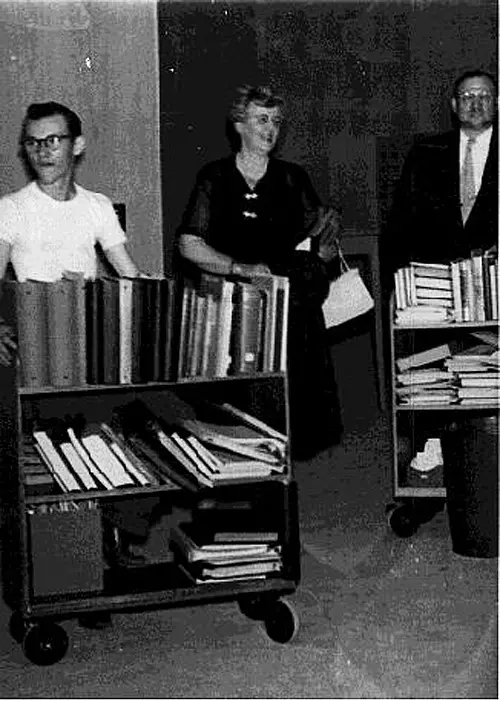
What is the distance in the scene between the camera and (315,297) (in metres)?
5.29

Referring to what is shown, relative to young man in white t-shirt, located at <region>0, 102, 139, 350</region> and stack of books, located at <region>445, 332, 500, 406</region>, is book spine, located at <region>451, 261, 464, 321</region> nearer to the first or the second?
stack of books, located at <region>445, 332, 500, 406</region>

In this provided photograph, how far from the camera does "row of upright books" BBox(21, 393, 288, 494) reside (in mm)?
3855

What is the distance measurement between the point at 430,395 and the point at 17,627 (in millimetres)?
2123

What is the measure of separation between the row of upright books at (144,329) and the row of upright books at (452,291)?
1347mm

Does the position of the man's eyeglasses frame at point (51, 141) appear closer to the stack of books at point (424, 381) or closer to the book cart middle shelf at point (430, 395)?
the book cart middle shelf at point (430, 395)

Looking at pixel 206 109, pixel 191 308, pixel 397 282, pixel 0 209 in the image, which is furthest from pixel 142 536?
pixel 206 109

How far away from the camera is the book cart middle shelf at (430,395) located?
5.29 m

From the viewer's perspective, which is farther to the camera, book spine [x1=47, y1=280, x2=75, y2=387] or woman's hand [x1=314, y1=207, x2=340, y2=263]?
woman's hand [x1=314, y1=207, x2=340, y2=263]

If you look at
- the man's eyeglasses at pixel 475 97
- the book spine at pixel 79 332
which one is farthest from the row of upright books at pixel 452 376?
the book spine at pixel 79 332

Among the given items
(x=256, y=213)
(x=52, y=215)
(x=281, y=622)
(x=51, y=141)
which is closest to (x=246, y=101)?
(x=256, y=213)

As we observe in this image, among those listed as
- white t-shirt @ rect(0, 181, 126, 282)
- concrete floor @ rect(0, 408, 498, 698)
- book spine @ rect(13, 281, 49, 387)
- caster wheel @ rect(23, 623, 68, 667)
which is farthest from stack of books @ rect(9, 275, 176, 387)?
concrete floor @ rect(0, 408, 498, 698)

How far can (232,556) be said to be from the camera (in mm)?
3957

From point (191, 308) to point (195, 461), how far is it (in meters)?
0.48

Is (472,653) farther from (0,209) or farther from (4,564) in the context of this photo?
(0,209)
